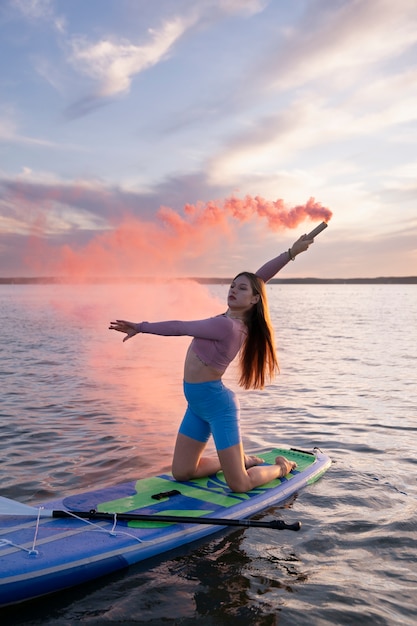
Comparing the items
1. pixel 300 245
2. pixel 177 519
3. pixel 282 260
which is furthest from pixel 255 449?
pixel 177 519

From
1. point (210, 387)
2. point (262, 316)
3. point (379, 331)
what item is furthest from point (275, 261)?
point (379, 331)

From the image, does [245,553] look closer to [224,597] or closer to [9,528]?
[224,597]

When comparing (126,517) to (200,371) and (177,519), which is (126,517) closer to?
(177,519)

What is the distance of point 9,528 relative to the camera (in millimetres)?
5727

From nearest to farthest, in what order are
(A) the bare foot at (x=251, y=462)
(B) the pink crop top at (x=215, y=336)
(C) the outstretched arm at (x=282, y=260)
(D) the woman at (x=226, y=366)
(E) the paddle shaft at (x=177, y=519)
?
(E) the paddle shaft at (x=177, y=519) → (B) the pink crop top at (x=215, y=336) → (D) the woman at (x=226, y=366) → (C) the outstretched arm at (x=282, y=260) → (A) the bare foot at (x=251, y=462)

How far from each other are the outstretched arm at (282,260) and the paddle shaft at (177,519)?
Answer: 3.05 metres

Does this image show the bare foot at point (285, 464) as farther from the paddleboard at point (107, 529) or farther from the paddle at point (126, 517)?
the paddle at point (126, 517)

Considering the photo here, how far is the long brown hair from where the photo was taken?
6.95m

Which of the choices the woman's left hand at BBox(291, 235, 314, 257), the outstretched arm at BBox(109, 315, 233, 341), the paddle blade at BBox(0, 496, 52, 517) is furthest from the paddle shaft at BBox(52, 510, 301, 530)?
the woman's left hand at BBox(291, 235, 314, 257)

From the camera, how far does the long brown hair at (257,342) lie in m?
6.95

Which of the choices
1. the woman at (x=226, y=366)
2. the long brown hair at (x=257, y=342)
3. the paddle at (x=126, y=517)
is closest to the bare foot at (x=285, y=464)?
the woman at (x=226, y=366)

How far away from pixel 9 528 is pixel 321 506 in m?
3.95

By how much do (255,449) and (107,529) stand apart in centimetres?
484

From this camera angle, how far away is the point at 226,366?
6961 mm
